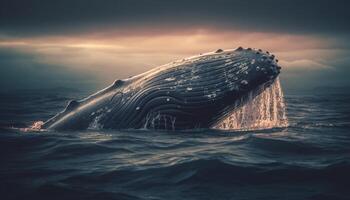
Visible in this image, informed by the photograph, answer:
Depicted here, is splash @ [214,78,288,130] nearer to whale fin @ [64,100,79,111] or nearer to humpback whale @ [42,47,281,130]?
humpback whale @ [42,47,281,130]

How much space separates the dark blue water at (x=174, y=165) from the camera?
20.7ft

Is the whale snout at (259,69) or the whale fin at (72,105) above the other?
the whale snout at (259,69)

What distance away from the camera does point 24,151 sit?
970 centimetres

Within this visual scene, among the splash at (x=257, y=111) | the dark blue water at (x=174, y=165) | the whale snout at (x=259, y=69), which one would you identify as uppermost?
the whale snout at (x=259, y=69)

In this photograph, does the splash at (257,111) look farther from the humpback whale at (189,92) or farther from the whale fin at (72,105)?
the whale fin at (72,105)

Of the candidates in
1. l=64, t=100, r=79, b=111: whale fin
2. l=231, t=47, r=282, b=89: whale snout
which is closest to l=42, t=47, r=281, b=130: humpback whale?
l=231, t=47, r=282, b=89: whale snout

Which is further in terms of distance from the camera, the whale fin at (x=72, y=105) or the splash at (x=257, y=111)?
the whale fin at (x=72, y=105)

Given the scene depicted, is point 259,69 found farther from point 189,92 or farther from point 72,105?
point 72,105

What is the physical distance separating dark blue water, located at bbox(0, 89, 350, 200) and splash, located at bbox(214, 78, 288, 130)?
0.43m

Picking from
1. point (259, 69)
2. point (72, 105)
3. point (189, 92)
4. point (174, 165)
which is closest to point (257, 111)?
point (259, 69)

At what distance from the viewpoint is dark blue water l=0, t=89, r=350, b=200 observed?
632 centimetres

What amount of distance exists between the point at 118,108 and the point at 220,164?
377 centimetres

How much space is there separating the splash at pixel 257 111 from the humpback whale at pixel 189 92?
349 mm

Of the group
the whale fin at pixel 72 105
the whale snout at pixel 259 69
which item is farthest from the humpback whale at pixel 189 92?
the whale fin at pixel 72 105
